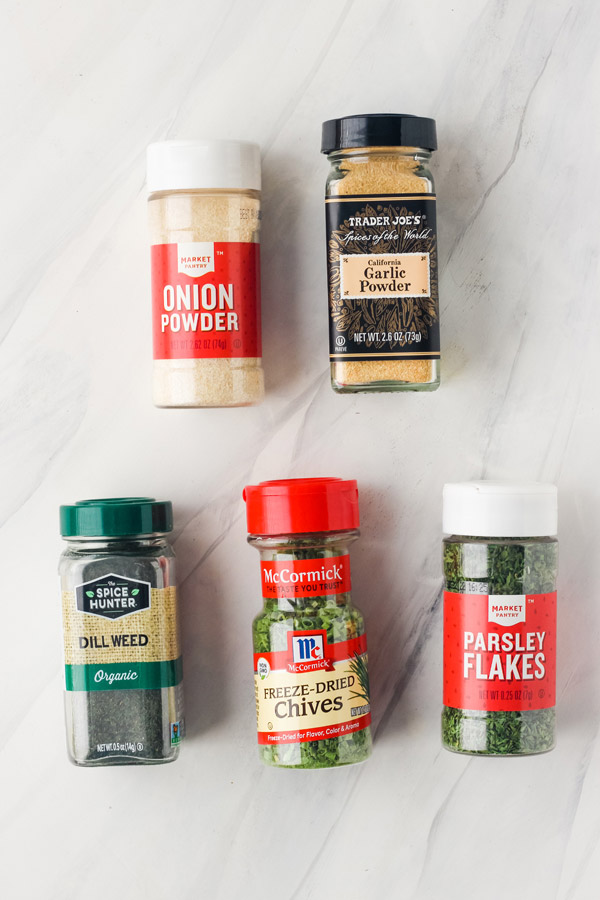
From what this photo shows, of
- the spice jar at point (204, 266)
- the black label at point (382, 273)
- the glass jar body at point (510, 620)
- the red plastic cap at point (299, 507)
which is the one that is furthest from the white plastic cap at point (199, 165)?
the glass jar body at point (510, 620)

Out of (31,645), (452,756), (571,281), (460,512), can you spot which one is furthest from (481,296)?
(31,645)

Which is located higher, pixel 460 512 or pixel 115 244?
pixel 115 244

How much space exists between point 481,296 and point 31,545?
0.57 meters

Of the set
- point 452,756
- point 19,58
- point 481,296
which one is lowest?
point 452,756

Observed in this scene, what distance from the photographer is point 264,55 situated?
99 cm

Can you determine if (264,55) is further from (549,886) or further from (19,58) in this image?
(549,886)

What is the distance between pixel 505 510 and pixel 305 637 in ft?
0.76

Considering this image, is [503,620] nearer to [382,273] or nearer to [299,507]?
[299,507]

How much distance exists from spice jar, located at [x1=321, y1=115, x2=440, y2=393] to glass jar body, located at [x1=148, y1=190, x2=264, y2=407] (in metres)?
0.09

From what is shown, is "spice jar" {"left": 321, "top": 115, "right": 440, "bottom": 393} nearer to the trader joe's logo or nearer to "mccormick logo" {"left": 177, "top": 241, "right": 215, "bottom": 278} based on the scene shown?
"mccormick logo" {"left": 177, "top": 241, "right": 215, "bottom": 278}

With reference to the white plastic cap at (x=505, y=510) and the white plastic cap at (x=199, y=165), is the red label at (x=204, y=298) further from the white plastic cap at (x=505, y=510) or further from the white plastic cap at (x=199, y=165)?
the white plastic cap at (x=505, y=510)

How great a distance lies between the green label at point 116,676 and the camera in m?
0.90

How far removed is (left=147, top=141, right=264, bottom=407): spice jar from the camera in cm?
91

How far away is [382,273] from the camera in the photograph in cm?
92
